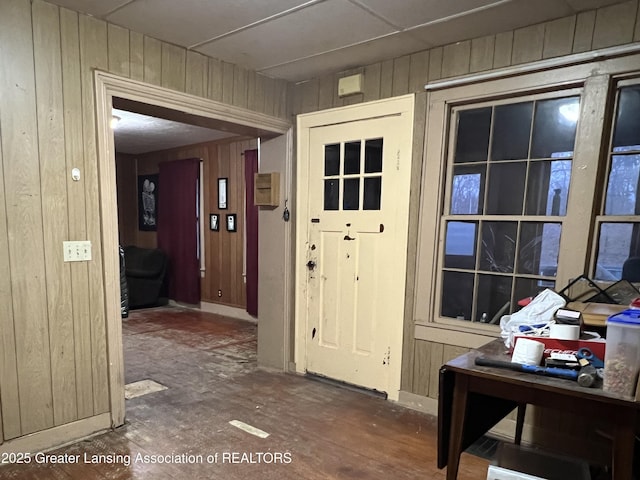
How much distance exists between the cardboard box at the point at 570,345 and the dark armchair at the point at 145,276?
5.75m

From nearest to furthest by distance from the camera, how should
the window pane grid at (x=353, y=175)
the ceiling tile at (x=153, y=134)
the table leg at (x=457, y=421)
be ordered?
the table leg at (x=457, y=421) → the window pane grid at (x=353, y=175) → the ceiling tile at (x=153, y=134)

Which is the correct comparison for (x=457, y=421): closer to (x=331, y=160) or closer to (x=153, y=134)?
(x=331, y=160)

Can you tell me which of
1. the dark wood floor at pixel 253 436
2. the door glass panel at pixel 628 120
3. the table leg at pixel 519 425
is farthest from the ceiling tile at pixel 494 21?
the dark wood floor at pixel 253 436

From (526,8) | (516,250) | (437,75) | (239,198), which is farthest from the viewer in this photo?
(239,198)

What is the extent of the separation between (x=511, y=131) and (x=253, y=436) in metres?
2.46

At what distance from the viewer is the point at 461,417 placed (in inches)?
59.8

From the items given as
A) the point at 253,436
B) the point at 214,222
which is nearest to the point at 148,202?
the point at 214,222

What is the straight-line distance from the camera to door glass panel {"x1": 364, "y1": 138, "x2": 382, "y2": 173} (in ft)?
9.52

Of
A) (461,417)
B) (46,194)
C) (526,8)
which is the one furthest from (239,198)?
(461,417)

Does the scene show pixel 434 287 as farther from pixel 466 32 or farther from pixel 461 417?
pixel 466 32

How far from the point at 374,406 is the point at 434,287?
964 millimetres

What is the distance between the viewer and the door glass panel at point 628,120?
205cm

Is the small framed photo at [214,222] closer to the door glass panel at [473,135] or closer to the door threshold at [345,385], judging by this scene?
the door threshold at [345,385]

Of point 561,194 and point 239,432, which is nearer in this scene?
point 561,194
